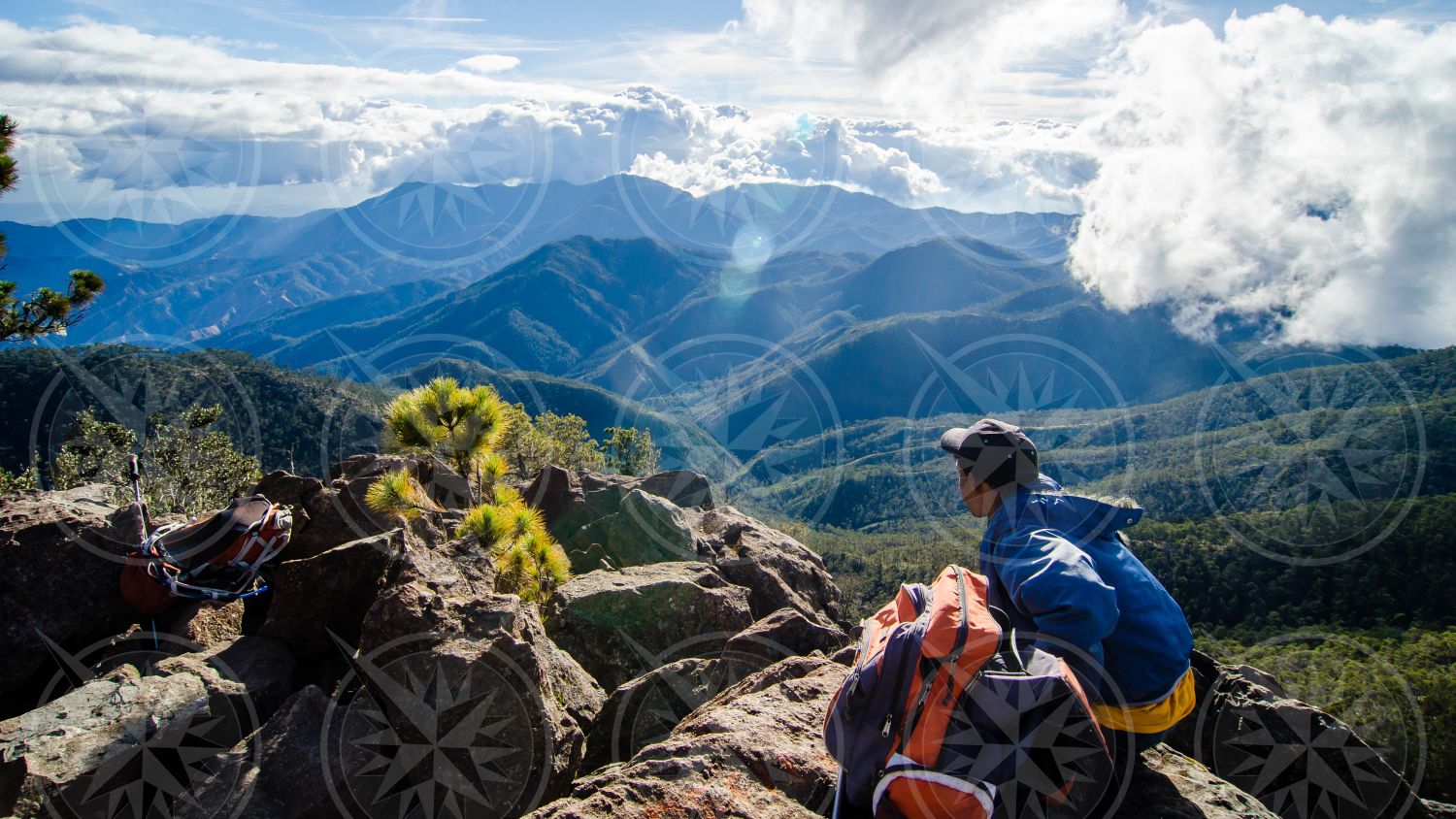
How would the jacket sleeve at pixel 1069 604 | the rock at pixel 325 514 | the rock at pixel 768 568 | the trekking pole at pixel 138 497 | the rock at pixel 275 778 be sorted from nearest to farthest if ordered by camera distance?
the jacket sleeve at pixel 1069 604 → the rock at pixel 275 778 → the trekking pole at pixel 138 497 → the rock at pixel 325 514 → the rock at pixel 768 568

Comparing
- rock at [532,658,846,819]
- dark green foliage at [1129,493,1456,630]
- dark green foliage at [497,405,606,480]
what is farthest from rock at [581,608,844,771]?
dark green foliage at [1129,493,1456,630]

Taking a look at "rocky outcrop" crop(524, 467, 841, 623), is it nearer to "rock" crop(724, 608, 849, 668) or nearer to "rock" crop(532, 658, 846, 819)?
"rock" crop(724, 608, 849, 668)

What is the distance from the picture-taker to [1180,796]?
4496 millimetres

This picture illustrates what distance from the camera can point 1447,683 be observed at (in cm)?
4903

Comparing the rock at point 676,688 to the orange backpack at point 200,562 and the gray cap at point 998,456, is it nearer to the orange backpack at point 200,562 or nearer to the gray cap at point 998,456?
the gray cap at point 998,456

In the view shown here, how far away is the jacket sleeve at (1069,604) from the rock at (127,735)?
20.3 feet

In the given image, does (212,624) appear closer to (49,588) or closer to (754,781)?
(49,588)

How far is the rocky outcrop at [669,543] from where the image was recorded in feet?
45.1

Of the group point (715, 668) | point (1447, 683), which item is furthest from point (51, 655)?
point (1447, 683)

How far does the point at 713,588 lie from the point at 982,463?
298 inches

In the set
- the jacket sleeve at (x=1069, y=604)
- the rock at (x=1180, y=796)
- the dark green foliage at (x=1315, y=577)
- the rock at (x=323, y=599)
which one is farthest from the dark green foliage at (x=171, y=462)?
the dark green foliage at (x=1315, y=577)

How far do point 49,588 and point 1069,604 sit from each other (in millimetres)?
10546

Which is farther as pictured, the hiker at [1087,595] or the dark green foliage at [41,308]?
the dark green foliage at [41,308]

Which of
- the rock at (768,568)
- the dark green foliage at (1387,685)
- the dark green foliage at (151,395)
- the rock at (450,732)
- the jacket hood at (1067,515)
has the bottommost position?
the dark green foliage at (151,395)
